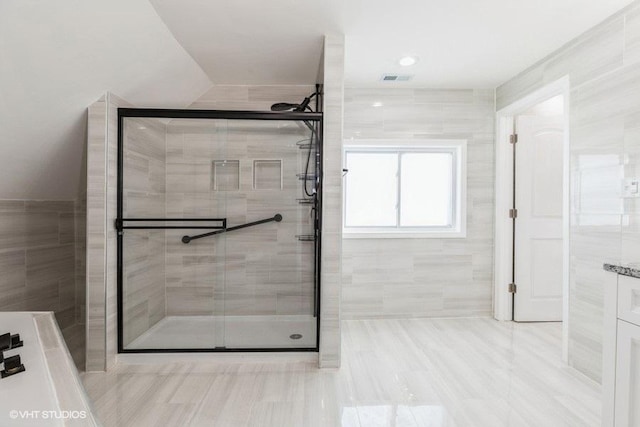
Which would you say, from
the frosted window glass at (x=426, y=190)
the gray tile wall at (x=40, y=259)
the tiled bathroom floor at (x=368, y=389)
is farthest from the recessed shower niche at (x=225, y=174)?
the frosted window glass at (x=426, y=190)

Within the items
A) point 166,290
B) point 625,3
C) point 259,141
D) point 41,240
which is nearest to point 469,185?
point 625,3

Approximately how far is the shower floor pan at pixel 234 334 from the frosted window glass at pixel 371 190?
1461mm

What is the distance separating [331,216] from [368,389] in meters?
1.14

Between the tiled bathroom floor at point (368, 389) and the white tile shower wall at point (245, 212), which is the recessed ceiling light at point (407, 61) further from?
the tiled bathroom floor at point (368, 389)

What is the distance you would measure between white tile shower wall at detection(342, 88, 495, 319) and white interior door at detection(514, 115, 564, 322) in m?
0.28

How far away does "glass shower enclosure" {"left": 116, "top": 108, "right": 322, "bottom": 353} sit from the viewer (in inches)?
106

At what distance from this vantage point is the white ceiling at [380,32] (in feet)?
7.43

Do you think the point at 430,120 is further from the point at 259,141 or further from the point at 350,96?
the point at 259,141

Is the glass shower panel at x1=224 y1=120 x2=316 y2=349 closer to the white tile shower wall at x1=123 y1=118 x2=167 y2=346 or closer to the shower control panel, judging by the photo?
the white tile shower wall at x1=123 y1=118 x2=167 y2=346

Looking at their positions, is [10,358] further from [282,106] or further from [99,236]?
[282,106]

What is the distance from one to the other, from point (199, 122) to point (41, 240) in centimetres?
154

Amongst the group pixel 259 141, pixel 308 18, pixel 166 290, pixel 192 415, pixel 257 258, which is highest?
pixel 308 18

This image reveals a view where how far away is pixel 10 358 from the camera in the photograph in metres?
0.89

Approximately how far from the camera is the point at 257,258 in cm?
277
